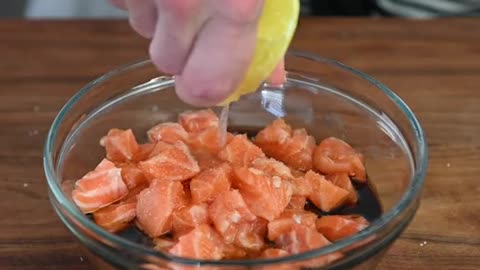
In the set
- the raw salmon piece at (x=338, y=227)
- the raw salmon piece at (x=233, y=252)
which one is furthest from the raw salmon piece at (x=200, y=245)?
the raw salmon piece at (x=338, y=227)

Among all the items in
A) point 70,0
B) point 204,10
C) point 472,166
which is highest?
point 204,10

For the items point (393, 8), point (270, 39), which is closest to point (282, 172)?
point (270, 39)

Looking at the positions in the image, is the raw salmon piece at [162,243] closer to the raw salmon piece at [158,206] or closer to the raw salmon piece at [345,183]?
the raw salmon piece at [158,206]

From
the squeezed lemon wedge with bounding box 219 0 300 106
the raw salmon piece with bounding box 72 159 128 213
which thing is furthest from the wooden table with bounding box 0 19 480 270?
the squeezed lemon wedge with bounding box 219 0 300 106

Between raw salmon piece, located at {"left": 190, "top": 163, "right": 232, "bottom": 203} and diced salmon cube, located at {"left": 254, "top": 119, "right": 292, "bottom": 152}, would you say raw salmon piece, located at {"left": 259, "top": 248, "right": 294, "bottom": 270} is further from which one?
diced salmon cube, located at {"left": 254, "top": 119, "right": 292, "bottom": 152}

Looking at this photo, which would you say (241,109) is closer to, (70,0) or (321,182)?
(321,182)

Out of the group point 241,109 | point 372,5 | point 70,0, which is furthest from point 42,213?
point 70,0
